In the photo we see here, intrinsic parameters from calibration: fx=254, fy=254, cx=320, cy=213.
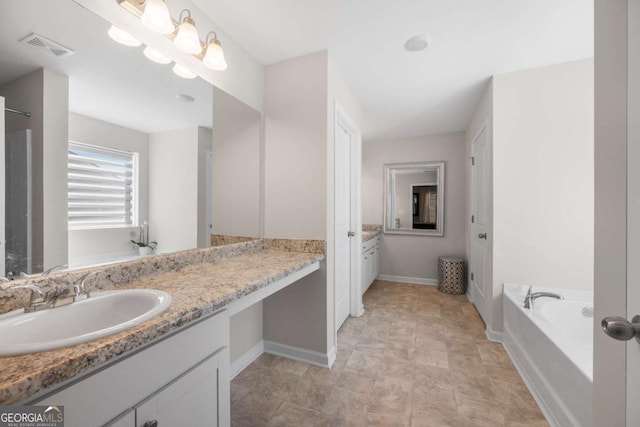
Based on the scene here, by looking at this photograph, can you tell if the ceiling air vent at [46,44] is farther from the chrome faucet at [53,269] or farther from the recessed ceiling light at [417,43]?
the recessed ceiling light at [417,43]

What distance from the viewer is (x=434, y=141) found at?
3941 mm

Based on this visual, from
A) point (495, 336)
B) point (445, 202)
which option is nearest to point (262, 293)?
point (495, 336)

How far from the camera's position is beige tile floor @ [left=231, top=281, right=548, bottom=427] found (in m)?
1.41

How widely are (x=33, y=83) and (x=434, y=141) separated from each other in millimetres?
4183

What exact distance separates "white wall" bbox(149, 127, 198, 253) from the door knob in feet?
5.45

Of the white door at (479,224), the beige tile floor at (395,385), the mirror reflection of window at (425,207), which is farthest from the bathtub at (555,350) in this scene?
the mirror reflection of window at (425,207)

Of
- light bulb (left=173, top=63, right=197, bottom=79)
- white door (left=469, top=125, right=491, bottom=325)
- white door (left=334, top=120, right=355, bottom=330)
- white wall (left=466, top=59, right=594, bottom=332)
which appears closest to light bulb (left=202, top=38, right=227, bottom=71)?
light bulb (left=173, top=63, right=197, bottom=79)

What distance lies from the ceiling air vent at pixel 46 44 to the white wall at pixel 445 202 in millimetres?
3838

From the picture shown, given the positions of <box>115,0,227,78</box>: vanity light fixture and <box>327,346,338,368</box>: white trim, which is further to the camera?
<box>327,346,338,368</box>: white trim

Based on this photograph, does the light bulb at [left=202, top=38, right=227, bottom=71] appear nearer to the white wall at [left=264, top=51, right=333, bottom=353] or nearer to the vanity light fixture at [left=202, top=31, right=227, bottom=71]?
the vanity light fixture at [left=202, top=31, right=227, bottom=71]

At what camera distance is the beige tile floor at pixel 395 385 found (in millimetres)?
1410

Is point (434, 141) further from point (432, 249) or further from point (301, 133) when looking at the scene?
point (301, 133)

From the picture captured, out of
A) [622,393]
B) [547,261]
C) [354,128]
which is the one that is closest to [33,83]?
[622,393]

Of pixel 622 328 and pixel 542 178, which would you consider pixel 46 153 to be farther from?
pixel 542 178
